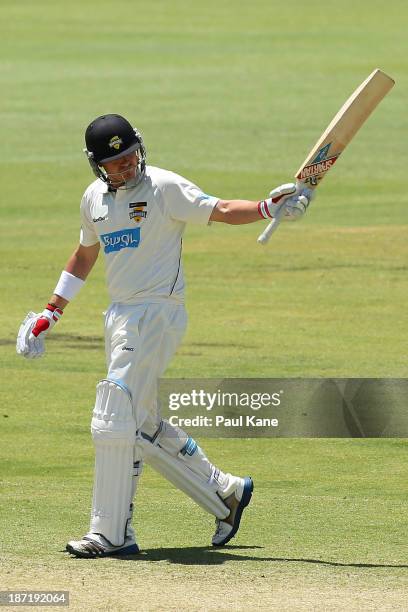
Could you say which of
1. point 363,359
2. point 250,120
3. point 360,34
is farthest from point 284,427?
point 360,34

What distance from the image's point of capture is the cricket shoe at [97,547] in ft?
23.0

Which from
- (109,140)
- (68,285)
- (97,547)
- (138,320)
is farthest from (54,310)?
(97,547)

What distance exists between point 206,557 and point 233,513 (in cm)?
42

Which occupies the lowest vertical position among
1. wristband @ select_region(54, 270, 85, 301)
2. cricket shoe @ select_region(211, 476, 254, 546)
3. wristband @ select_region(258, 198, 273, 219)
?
cricket shoe @ select_region(211, 476, 254, 546)

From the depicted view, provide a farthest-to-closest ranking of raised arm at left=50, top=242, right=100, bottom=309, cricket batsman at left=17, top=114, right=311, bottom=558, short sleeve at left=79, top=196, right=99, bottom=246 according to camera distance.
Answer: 1. raised arm at left=50, top=242, right=100, bottom=309
2. short sleeve at left=79, top=196, right=99, bottom=246
3. cricket batsman at left=17, top=114, right=311, bottom=558

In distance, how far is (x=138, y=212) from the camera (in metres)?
7.34

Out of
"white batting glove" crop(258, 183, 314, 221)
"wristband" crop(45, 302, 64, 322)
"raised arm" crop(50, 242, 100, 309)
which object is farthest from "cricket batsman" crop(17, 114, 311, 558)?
"wristband" crop(45, 302, 64, 322)

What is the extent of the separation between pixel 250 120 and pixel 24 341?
20405mm

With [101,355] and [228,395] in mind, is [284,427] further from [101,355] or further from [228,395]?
[101,355]

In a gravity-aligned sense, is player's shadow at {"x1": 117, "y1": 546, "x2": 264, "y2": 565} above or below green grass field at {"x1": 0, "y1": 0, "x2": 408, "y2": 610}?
below

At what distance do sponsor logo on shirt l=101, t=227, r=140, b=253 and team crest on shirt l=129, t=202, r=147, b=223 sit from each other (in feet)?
0.15

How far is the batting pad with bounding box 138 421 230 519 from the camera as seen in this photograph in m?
7.44

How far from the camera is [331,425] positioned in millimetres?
8945

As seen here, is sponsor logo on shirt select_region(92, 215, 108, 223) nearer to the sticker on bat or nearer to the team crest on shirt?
the team crest on shirt
